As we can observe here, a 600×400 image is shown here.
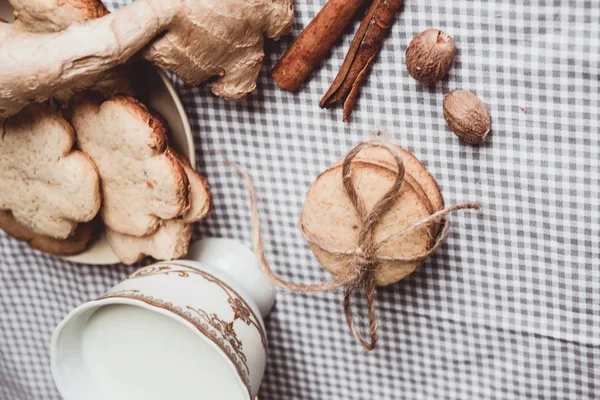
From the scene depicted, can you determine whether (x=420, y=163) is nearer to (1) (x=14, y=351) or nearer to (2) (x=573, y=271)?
(2) (x=573, y=271)

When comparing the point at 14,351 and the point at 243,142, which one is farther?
the point at 14,351

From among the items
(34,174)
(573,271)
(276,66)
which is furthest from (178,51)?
(573,271)

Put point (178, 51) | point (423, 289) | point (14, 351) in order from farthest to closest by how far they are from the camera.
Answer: point (14, 351) < point (423, 289) < point (178, 51)

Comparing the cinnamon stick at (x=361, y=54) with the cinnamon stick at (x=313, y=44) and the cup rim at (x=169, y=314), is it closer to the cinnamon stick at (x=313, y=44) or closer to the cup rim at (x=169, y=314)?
the cinnamon stick at (x=313, y=44)

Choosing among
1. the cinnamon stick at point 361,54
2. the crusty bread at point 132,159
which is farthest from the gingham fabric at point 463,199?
the crusty bread at point 132,159

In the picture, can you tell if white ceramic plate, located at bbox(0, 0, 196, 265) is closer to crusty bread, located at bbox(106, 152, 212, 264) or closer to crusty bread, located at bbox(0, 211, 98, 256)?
crusty bread, located at bbox(106, 152, 212, 264)

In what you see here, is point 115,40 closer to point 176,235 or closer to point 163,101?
point 163,101

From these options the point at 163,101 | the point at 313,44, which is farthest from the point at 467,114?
the point at 163,101
